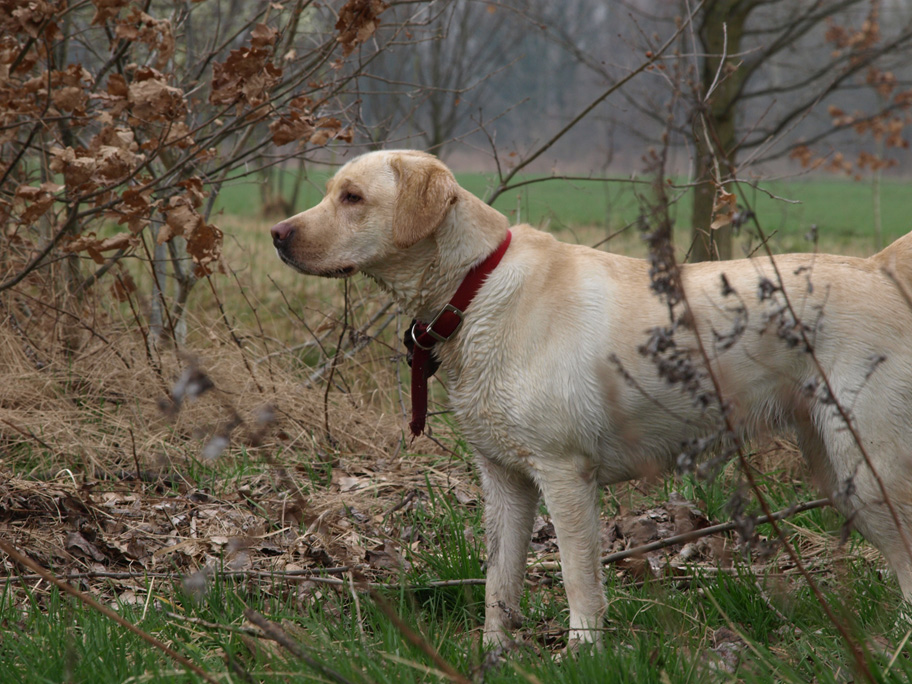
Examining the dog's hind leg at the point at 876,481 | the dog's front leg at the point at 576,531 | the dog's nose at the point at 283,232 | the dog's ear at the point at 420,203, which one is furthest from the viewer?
the dog's nose at the point at 283,232

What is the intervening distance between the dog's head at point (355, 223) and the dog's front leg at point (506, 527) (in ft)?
2.86

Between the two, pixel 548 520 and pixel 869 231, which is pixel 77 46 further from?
pixel 869 231

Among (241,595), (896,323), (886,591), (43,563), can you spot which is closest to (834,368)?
(896,323)

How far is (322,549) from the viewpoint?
373cm

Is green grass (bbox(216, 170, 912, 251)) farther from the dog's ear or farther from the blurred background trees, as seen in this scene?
the dog's ear

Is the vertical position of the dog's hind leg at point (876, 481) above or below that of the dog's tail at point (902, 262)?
below

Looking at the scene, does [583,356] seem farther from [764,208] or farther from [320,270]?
[764,208]

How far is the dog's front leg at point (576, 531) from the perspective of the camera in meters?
2.94

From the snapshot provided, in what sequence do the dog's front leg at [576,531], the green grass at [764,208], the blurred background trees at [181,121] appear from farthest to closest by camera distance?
the green grass at [764,208] → the blurred background trees at [181,121] → the dog's front leg at [576,531]

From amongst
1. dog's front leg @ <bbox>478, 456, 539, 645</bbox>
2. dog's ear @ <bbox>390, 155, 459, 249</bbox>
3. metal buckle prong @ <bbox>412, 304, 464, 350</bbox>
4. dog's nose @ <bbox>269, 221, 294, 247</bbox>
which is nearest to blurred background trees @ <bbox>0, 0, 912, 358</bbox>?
dog's nose @ <bbox>269, 221, 294, 247</bbox>

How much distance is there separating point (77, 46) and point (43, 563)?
499 centimetres

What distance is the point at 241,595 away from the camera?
3213 millimetres

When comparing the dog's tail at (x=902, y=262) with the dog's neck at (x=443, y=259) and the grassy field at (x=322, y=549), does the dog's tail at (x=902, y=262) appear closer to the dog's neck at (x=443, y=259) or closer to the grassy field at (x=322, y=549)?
the grassy field at (x=322, y=549)

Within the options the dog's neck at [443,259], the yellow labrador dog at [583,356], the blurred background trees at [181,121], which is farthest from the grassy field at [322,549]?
the dog's neck at [443,259]
